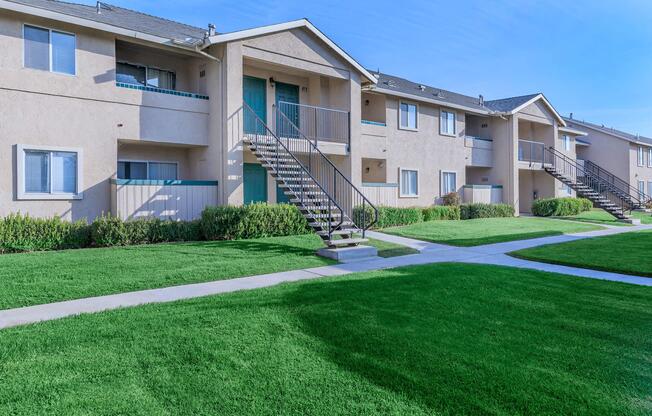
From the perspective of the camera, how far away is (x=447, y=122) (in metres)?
25.5

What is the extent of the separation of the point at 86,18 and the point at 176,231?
6547 mm

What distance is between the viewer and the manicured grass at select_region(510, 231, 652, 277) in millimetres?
10337

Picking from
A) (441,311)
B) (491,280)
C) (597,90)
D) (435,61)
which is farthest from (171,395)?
(597,90)

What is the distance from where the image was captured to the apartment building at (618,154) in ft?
124

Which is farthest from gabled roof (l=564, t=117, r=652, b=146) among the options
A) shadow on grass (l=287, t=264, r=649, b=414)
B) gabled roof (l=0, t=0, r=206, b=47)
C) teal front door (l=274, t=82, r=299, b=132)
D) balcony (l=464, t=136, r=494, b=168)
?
shadow on grass (l=287, t=264, r=649, b=414)

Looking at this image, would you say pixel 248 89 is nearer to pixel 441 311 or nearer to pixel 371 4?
pixel 371 4

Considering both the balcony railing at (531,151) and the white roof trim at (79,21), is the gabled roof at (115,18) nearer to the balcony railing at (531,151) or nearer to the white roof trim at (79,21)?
the white roof trim at (79,21)

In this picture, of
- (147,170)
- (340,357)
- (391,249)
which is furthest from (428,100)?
(340,357)

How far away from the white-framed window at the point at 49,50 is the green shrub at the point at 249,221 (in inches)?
225

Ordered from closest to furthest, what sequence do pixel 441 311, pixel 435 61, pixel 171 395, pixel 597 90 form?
pixel 171 395
pixel 441 311
pixel 435 61
pixel 597 90

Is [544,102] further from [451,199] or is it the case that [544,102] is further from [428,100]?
[451,199]

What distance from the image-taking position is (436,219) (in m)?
22.1

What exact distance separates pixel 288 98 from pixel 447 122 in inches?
419

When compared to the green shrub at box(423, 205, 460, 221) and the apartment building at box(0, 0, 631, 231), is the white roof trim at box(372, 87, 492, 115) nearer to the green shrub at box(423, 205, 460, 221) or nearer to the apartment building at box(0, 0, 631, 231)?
the apartment building at box(0, 0, 631, 231)
